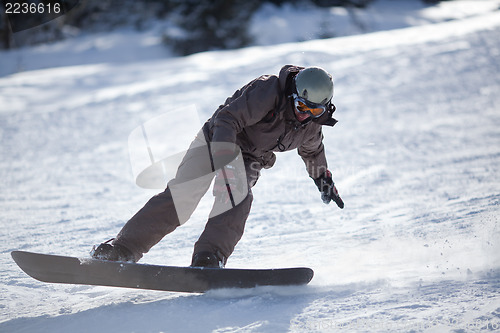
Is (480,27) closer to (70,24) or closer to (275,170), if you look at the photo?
(275,170)

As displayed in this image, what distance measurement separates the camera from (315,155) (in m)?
3.96

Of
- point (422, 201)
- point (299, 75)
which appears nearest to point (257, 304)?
point (299, 75)

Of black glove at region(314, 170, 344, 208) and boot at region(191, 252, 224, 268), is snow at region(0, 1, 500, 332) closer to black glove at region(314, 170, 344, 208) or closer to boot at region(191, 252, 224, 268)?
boot at region(191, 252, 224, 268)

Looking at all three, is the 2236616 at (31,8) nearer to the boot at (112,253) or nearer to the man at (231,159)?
the man at (231,159)

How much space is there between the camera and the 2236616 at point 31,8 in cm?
1969

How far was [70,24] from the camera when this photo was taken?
76.7 ft

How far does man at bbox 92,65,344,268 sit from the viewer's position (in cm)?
316

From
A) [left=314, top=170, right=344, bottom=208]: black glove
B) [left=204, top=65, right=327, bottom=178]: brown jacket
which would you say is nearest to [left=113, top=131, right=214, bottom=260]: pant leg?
[left=204, top=65, right=327, bottom=178]: brown jacket

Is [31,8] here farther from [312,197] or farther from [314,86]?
[314,86]

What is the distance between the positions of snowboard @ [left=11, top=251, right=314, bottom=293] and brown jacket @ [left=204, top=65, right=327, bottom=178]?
85 cm

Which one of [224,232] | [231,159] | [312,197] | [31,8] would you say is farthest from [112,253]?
[31,8]

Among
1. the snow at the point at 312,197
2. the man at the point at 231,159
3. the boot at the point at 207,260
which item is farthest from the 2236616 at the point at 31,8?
the boot at the point at 207,260

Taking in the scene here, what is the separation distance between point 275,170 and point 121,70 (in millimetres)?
9618

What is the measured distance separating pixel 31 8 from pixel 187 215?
20365mm
